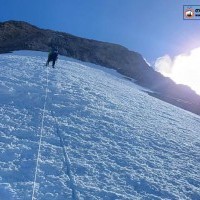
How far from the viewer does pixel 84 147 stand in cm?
1642

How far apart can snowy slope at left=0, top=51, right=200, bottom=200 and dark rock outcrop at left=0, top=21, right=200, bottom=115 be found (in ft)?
84.6

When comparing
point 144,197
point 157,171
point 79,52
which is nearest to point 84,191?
point 144,197

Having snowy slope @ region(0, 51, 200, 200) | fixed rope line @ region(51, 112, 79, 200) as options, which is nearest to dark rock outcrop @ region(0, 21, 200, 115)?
snowy slope @ region(0, 51, 200, 200)

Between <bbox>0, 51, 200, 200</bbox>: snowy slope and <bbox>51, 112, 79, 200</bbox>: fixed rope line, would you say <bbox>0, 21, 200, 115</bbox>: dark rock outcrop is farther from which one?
<bbox>51, 112, 79, 200</bbox>: fixed rope line

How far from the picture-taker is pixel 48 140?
15992 mm

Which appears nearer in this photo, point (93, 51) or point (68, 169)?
point (68, 169)

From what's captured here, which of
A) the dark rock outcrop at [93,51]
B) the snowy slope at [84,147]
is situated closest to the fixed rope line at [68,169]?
the snowy slope at [84,147]

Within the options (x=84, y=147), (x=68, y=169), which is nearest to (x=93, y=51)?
(x=84, y=147)

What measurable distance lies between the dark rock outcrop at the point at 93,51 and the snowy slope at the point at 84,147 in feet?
84.6

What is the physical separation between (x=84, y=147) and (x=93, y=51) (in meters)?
45.4

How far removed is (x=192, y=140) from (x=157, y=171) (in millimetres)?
8398

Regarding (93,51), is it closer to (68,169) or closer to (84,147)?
(84,147)

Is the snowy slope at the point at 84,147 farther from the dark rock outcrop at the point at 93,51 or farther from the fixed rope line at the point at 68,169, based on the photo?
the dark rock outcrop at the point at 93,51

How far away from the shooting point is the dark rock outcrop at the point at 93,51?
178 feet
